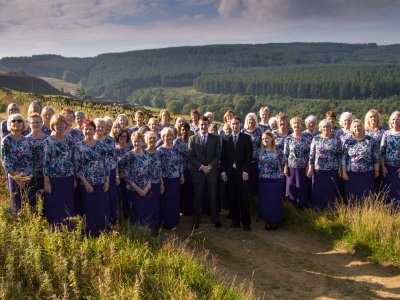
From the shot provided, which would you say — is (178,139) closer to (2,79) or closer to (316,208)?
(316,208)

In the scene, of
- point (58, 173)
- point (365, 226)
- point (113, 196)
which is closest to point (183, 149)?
point (113, 196)

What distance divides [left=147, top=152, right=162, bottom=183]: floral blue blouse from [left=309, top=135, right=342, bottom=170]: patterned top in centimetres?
303

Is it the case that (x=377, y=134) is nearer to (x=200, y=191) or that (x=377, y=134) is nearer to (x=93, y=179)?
(x=200, y=191)

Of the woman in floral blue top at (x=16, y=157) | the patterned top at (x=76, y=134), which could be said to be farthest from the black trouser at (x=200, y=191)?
the woman in floral blue top at (x=16, y=157)

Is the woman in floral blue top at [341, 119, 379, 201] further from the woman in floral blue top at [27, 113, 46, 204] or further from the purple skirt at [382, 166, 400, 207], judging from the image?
the woman in floral blue top at [27, 113, 46, 204]

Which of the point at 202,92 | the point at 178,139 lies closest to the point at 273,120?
the point at 178,139

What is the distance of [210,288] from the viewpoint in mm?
4688

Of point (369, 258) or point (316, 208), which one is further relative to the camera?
point (316, 208)

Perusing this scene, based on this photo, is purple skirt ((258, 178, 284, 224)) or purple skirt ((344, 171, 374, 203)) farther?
purple skirt ((258, 178, 284, 224))

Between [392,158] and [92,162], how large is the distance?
18.0 ft

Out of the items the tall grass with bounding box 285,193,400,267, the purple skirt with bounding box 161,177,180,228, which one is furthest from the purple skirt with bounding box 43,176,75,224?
the tall grass with bounding box 285,193,400,267

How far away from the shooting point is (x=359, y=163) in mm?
7430

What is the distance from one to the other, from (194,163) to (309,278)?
3110 mm

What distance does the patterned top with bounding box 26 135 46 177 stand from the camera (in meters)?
6.19
